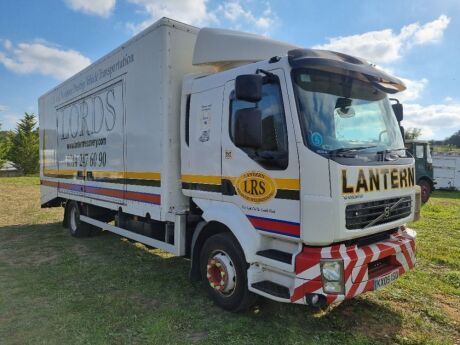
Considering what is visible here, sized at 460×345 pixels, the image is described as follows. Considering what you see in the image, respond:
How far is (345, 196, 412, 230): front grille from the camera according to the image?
3.65 metres

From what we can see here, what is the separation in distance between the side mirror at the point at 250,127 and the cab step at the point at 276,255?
3.59ft

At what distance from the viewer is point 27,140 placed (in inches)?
1848

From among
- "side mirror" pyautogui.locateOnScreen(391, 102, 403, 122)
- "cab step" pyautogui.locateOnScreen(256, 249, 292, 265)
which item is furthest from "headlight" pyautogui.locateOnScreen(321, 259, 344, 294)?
"side mirror" pyautogui.locateOnScreen(391, 102, 403, 122)

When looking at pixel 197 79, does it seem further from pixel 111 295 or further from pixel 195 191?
pixel 111 295

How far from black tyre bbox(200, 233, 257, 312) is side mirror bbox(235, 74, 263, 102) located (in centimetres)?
166

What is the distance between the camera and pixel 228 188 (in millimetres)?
4395

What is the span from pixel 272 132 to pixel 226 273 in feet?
5.52

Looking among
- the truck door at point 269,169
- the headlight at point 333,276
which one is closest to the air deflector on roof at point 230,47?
the truck door at point 269,169

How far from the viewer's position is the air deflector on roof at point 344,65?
368 cm

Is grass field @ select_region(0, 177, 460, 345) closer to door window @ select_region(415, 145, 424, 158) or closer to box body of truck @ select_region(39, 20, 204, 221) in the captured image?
box body of truck @ select_region(39, 20, 204, 221)

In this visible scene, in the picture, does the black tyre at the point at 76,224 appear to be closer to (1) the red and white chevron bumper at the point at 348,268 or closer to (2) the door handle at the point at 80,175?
(2) the door handle at the point at 80,175

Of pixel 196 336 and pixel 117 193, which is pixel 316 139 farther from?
pixel 117 193

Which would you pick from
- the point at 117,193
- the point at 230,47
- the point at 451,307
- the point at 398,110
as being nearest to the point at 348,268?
the point at 451,307

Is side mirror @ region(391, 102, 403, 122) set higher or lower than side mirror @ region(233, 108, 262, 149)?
higher
